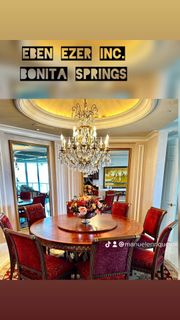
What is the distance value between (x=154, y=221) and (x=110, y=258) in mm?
1170

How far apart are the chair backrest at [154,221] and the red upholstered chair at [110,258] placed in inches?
37.3

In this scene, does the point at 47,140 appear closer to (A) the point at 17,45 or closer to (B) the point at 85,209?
(B) the point at 85,209

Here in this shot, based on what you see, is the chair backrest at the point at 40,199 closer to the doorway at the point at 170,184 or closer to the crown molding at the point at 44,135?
the crown molding at the point at 44,135

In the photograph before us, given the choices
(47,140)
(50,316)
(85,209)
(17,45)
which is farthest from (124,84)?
(47,140)

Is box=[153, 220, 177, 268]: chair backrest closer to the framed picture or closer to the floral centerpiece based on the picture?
the floral centerpiece

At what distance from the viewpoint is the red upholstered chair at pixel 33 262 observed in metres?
1.49

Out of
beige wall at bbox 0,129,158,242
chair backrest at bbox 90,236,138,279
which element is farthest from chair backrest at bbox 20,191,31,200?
chair backrest at bbox 90,236,138,279

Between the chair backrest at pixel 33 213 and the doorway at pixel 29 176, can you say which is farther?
the doorway at pixel 29 176

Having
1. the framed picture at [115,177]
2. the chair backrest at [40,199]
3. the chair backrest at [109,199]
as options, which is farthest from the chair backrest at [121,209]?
the chair backrest at [40,199]

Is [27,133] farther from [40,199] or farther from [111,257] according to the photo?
[111,257]

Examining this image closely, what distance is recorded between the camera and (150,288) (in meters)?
0.98

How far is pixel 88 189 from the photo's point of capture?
408 centimetres

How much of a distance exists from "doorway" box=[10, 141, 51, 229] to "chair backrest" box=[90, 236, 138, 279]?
226 centimetres

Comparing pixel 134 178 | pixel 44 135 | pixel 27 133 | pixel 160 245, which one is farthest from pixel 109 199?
pixel 27 133
